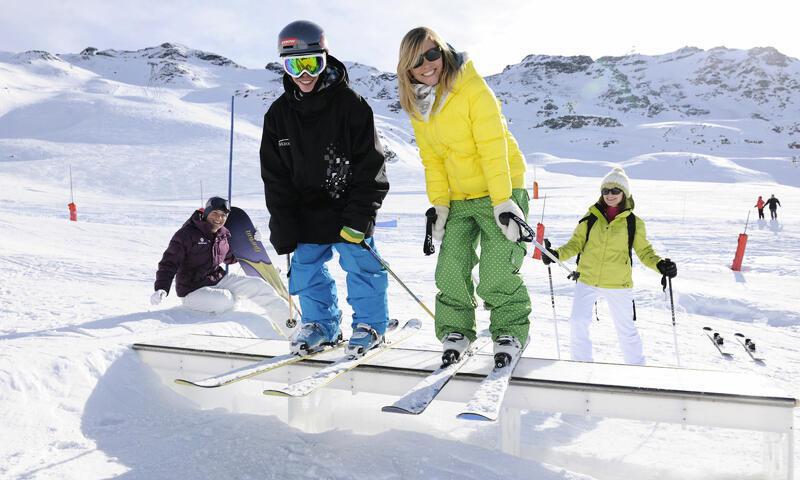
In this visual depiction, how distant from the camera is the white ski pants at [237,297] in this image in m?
5.36

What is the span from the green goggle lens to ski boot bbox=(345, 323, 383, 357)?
160 centimetres

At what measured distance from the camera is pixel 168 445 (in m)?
2.77

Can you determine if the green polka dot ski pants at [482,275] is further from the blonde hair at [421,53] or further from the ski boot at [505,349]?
the blonde hair at [421,53]

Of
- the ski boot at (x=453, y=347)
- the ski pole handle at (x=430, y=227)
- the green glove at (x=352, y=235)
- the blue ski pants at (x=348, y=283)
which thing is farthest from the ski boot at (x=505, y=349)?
the green glove at (x=352, y=235)

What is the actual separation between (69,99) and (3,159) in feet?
68.4

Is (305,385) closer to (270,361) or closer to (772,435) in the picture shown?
(270,361)

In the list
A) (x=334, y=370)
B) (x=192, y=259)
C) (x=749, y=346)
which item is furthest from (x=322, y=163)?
(x=749, y=346)

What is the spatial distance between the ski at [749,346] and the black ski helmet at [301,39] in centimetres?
488

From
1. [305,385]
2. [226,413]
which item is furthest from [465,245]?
[226,413]

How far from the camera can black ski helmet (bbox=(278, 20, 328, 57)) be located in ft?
9.99

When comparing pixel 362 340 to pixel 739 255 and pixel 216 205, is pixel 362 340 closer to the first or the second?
pixel 216 205

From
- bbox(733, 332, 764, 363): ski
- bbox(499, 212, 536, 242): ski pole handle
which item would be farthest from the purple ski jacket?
bbox(733, 332, 764, 363): ski

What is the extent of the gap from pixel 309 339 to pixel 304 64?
Result: 5.56 feet

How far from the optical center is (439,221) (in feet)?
11.0
